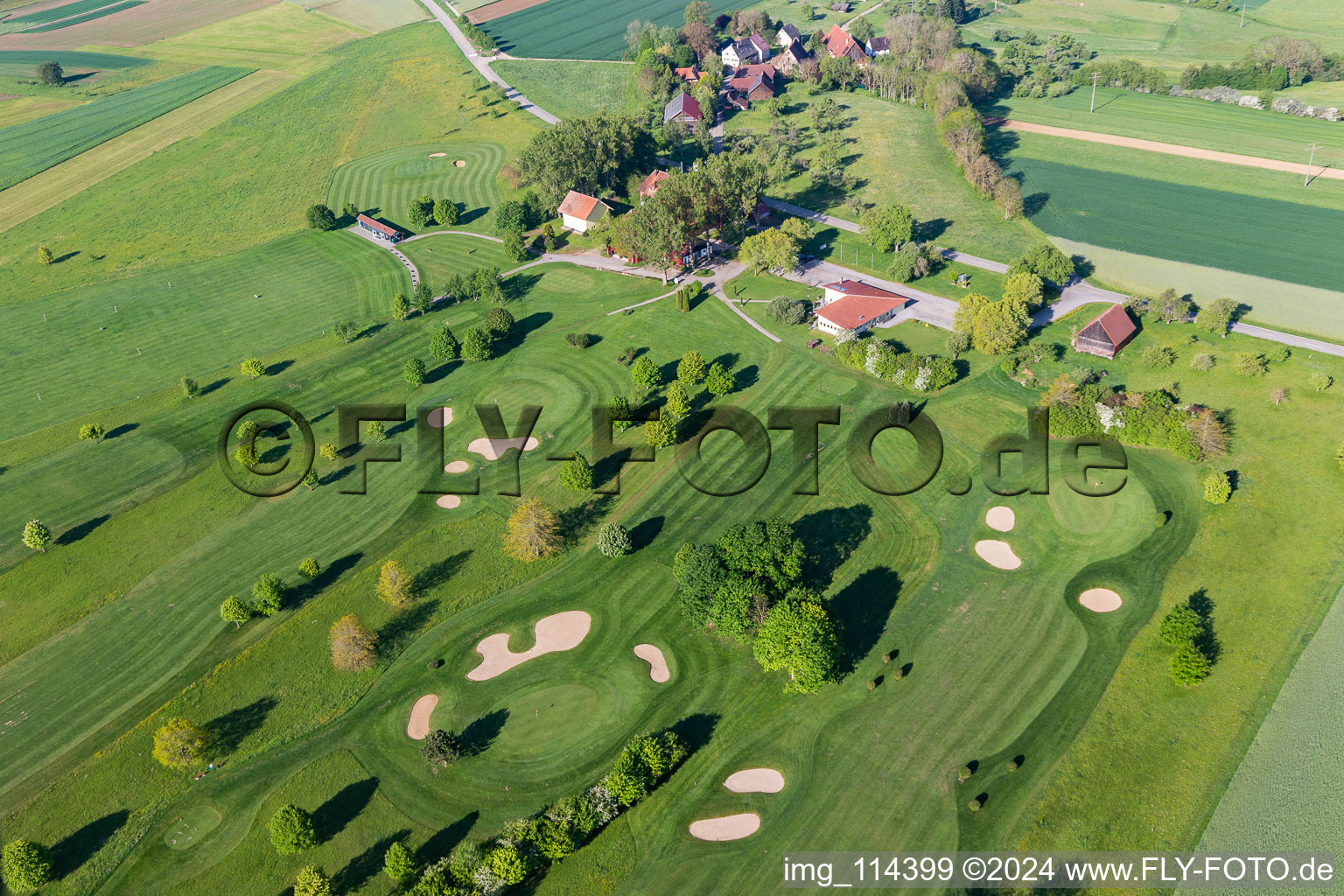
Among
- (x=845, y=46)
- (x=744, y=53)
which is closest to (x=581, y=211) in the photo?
(x=744, y=53)

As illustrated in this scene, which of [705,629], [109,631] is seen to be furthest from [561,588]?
[109,631]

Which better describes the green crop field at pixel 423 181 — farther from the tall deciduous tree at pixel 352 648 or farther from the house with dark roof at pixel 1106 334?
the house with dark roof at pixel 1106 334

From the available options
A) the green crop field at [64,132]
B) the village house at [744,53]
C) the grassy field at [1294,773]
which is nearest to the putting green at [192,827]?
the grassy field at [1294,773]

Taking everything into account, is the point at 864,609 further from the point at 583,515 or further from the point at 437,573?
the point at 437,573

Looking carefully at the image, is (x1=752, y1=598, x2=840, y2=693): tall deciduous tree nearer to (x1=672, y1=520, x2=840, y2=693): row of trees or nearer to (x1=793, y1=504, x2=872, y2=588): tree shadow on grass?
(x1=672, y1=520, x2=840, y2=693): row of trees

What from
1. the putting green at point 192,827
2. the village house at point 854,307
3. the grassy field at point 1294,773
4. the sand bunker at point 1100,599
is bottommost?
the grassy field at point 1294,773
